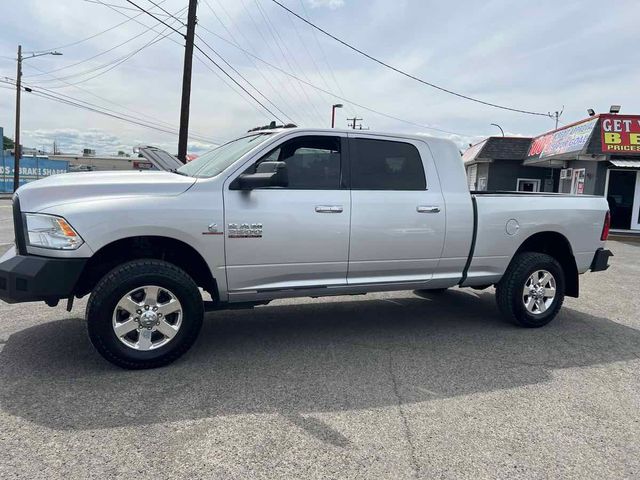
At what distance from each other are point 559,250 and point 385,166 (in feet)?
8.21

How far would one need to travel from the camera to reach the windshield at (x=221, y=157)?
A: 174 inches

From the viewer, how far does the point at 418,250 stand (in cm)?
486

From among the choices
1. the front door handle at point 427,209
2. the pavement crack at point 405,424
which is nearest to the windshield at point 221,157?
the front door handle at point 427,209

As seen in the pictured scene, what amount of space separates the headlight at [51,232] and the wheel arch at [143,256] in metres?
0.24

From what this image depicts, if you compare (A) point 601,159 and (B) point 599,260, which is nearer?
(B) point 599,260

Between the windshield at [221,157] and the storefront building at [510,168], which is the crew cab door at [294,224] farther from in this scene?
the storefront building at [510,168]

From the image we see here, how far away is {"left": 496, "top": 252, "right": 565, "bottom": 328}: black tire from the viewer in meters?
5.36

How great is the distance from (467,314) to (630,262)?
7.27 meters

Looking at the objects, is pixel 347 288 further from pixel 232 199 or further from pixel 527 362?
pixel 527 362

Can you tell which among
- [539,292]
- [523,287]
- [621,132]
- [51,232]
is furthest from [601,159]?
[51,232]

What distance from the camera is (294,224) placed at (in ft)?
14.1

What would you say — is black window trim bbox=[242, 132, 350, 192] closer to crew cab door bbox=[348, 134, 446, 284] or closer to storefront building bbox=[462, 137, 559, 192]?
crew cab door bbox=[348, 134, 446, 284]

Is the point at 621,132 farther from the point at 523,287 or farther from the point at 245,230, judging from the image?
the point at 245,230

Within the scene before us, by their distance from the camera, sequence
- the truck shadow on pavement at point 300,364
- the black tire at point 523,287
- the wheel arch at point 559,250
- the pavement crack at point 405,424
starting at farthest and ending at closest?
the wheel arch at point 559,250
the black tire at point 523,287
the truck shadow on pavement at point 300,364
the pavement crack at point 405,424
